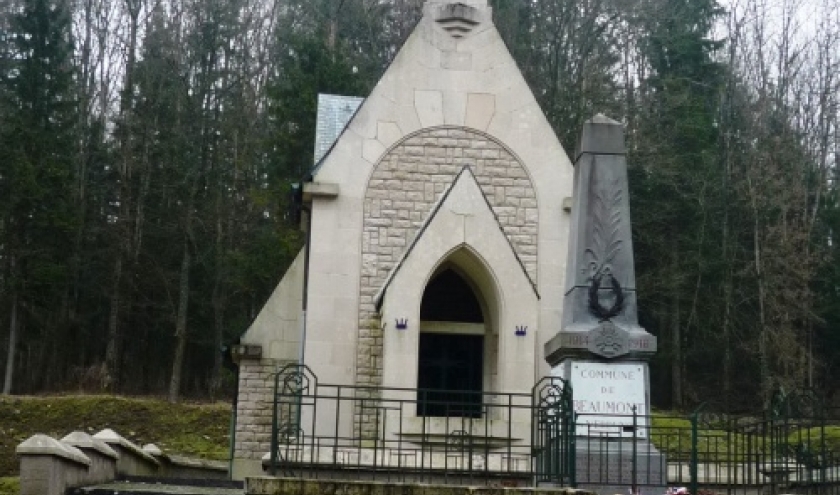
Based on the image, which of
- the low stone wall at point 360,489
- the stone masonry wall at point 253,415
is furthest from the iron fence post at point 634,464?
the stone masonry wall at point 253,415

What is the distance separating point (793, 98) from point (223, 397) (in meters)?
23.4

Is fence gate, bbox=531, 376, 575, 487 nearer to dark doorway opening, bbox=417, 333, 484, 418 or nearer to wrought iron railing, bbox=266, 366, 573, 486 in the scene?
wrought iron railing, bbox=266, 366, 573, 486

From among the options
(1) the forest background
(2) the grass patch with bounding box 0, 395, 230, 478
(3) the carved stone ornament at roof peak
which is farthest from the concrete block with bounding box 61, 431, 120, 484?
(1) the forest background

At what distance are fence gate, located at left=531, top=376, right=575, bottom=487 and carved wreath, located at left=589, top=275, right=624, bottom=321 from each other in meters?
0.99

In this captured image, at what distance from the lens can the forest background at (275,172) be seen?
39375 mm

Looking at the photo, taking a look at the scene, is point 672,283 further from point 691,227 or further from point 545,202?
point 545,202

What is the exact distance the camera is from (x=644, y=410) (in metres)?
13.1

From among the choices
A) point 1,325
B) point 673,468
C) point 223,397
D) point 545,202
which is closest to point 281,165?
point 223,397

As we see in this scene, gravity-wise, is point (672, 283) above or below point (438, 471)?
above

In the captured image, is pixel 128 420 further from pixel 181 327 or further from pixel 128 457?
pixel 128 457

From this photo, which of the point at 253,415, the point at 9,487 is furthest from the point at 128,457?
the point at 253,415

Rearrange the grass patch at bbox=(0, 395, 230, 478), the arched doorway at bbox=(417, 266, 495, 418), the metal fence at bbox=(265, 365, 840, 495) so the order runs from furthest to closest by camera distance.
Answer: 1. the grass patch at bbox=(0, 395, 230, 478)
2. the arched doorway at bbox=(417, 266, 495, 418)
3. the metal fence at bbox=(265, 365, 840, 495)

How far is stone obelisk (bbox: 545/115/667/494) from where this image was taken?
12749mm

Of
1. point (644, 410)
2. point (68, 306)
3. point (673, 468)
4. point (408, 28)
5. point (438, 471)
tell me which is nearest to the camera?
point (644, 410)
